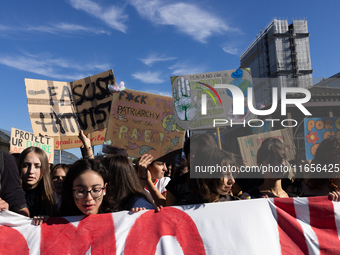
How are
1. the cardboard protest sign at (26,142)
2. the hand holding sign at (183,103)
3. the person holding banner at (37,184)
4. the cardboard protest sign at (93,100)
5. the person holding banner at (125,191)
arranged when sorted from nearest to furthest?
1. the person holding banner at (125,191)
2. the person holding banner at (37,184)
3. the hand holding sign at (183,103)
4. the cardboard protest sign at (93,100)
5. the cardboard protest sign at (26,142)

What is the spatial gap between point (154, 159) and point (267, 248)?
5.84ft

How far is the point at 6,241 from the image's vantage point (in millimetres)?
2268

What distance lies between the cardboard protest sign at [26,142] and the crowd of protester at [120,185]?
3040mm

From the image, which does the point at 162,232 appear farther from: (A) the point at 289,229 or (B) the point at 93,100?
(B) the point at 93,100

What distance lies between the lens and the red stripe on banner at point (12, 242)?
7.30 ft

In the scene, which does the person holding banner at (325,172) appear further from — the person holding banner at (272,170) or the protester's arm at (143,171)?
the protester's arm at (143,171)

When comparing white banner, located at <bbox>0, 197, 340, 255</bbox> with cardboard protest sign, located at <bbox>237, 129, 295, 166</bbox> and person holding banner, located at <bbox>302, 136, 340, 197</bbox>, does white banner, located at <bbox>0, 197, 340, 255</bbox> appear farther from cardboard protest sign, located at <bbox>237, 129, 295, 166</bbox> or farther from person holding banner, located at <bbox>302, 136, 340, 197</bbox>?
cardboard protest sign, located at <bbox>237, 129, 295, 166</bbox>

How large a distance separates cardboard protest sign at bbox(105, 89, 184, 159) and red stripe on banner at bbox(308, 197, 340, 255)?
1.79m

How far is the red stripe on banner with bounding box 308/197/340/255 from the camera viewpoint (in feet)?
7.58

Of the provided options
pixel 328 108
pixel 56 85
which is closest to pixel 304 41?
pixel 328 108

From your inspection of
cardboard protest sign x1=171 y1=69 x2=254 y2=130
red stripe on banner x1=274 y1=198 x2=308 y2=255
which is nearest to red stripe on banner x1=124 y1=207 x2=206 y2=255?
red stripe on banner x1=274 y1=198 x2=308 y2=255

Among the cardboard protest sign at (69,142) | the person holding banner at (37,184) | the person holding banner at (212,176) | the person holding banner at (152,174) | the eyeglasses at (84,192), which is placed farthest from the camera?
the cardboard protest sign at (69,142)

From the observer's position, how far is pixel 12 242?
2.27 metres

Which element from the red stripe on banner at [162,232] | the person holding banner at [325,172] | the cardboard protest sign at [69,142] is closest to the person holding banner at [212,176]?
the red stripe on banner at [162,232]
